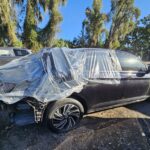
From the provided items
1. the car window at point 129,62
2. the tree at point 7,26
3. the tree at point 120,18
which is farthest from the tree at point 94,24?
the car window at point 129,62

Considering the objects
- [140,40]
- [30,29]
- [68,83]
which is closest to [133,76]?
[68,83]

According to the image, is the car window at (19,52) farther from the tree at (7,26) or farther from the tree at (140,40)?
the tree at (140,40)

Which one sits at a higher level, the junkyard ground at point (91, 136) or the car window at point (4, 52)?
the car window at point (4, 52)

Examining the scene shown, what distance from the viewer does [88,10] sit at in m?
32.1

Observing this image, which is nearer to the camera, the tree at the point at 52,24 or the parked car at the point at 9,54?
the parked car at the point at 9,54

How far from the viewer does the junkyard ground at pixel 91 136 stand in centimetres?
395

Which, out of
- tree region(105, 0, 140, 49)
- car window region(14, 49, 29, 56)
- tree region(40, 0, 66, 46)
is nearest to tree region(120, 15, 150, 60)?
tree region(105, 0, 140, 49)

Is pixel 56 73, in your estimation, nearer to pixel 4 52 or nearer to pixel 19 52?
pixel 4 52

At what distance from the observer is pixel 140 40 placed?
51344 mm

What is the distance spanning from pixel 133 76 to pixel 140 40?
48433 millimetres

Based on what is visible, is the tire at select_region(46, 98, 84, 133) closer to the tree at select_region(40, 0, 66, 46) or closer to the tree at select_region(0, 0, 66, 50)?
the tree at select_region(0, 0, 66, 50)

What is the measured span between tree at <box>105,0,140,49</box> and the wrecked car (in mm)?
27274

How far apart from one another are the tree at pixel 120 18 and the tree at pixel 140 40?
14167 millimetres

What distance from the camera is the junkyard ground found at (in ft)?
13.0
